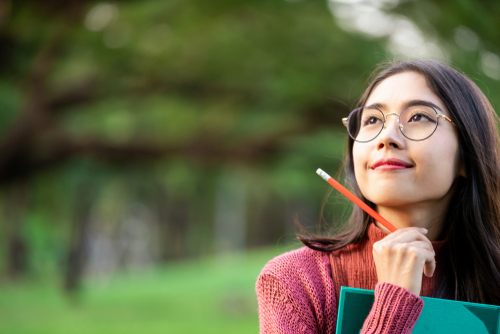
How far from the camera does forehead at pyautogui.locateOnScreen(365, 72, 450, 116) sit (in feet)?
→ 4.40

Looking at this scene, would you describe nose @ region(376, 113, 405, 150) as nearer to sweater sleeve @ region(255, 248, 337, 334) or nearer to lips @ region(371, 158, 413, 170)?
lips @ region(371, 158, 413, 170)

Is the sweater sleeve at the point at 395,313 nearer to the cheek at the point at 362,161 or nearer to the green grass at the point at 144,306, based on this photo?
the cheek at the point at 362,161

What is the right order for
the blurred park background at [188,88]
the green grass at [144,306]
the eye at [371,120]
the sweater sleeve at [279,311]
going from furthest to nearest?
the green grass at [144,306]
the blurred park background at [188,88]
the eye at [371,120]
the sweater sleeve at [279,311]

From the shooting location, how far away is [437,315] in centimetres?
116

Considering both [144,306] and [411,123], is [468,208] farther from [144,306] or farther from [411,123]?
[144,306]

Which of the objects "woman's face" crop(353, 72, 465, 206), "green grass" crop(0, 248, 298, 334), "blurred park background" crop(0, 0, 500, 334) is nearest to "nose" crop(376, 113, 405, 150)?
"woman's face" crop(353, 72, 465, 206)

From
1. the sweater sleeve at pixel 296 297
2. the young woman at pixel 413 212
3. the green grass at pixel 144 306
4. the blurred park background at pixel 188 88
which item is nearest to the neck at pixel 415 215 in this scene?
the young woman at pixel 413 212

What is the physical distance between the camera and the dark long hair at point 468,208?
53.6 inches

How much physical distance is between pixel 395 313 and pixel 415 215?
33 cm

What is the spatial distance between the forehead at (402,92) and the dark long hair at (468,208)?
2 centimetres

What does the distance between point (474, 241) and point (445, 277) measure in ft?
0.43

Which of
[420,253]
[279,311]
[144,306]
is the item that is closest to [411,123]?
[420,253]

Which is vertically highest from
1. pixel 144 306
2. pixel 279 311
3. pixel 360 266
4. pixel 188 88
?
pixel 188 88

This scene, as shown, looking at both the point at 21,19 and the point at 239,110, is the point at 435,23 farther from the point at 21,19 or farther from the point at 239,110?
the point at 21,19
